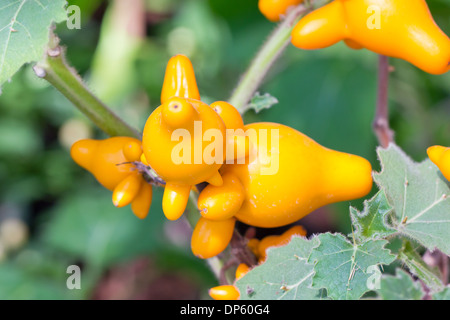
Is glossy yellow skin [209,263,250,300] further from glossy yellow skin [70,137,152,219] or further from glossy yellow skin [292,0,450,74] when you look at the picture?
glossy yellow skin [292,0,450,74]

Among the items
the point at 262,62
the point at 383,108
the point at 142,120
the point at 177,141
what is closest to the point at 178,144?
the point at 177,141

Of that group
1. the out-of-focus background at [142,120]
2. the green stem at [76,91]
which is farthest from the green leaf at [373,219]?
the out-of-focus background at [142,120]

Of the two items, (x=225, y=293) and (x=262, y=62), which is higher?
(x=262, y=62)

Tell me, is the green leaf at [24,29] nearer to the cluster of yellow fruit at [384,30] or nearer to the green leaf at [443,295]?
the cluster of yellow fruit at [384,30]

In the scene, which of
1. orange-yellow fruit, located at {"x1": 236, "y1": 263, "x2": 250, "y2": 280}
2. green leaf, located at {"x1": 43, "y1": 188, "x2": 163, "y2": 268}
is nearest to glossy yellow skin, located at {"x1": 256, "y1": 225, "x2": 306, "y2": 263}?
orange-yellow fruit, located at {"x1": 236, "y1": 263, "x2": 250, "y2": 280}

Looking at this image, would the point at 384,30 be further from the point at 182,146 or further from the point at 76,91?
the point at 76,91
